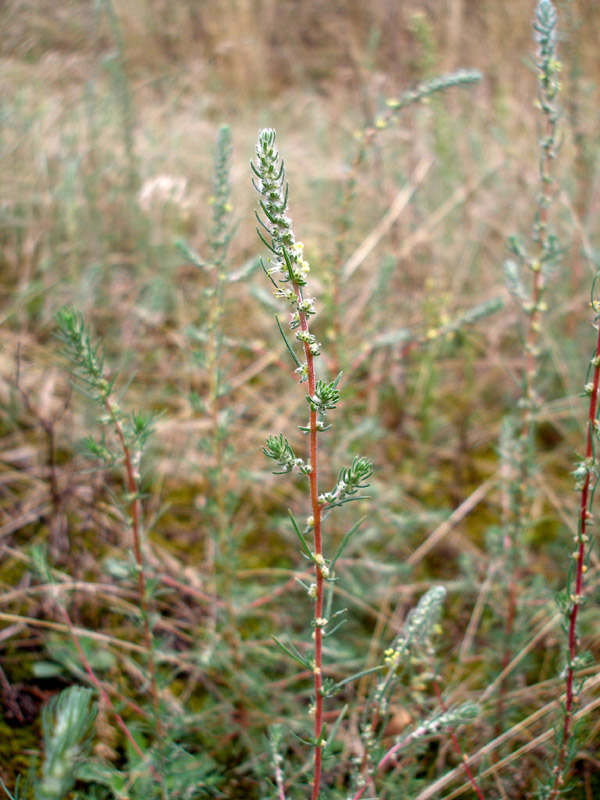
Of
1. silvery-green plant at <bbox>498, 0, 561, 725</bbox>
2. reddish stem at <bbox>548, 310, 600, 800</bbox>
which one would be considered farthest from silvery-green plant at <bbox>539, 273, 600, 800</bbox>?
silvery-green plant at <bbox>498, 0, 561, 725</bbox>

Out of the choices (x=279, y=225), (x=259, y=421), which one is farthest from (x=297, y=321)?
(x=259, y=421)

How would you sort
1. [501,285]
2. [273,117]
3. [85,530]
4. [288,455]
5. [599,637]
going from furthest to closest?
[273,117] → [501,285] → [85,530] → [599,637] → [288,455]

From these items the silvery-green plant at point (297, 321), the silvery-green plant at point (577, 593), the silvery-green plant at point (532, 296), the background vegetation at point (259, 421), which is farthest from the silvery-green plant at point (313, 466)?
the silvery-green plant at point (532, 296)

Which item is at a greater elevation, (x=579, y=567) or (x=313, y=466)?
(x=313, y=466)

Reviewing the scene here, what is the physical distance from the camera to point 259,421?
8.39 ft

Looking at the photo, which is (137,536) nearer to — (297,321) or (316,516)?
(316,516)

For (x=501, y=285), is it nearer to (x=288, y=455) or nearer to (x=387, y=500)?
(x=387, y=500)

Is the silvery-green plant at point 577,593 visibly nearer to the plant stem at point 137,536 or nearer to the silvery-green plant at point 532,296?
the silvery-green plant at point 532,296

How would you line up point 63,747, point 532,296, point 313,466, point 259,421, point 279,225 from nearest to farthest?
1. point 63,747
2. point 279,225
3. point 313,466
4. point 532,296
5. point 259,421

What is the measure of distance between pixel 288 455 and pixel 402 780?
1.02 m

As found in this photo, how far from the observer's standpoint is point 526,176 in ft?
10.9

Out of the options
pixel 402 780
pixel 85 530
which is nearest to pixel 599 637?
pixel 402 780

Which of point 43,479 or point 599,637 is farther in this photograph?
point 43,479

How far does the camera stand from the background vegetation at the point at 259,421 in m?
1.54
